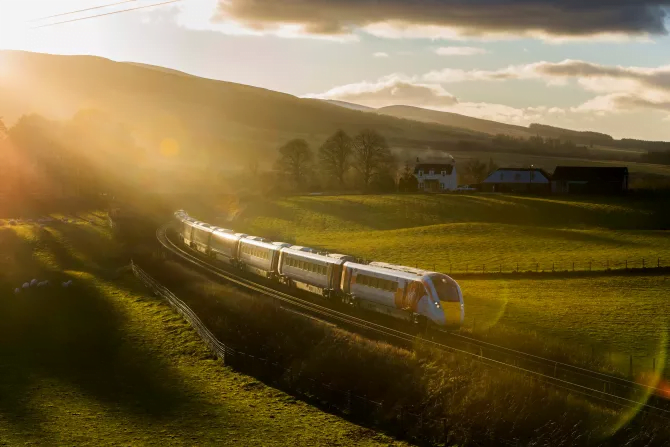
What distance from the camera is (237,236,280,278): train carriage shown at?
5919cm

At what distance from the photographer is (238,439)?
30.7 meters

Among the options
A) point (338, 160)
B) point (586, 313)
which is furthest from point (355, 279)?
point (338, 160)

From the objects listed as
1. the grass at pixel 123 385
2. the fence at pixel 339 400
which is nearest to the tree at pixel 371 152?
the grass at pixel 123 385

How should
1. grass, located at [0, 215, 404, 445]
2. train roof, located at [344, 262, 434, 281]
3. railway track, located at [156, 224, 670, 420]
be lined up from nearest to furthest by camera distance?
railway track, located at [156, 224, 670, 420] → grass, located at [0, 215, 404, 445] → train roof, located at [344, 262, 434, 281]

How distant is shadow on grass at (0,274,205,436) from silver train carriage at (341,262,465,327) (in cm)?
1219

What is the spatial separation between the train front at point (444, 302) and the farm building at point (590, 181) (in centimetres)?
10221

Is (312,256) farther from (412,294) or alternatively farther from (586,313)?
(586,313)

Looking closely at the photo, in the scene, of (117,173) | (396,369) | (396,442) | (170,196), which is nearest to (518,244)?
(396,369)

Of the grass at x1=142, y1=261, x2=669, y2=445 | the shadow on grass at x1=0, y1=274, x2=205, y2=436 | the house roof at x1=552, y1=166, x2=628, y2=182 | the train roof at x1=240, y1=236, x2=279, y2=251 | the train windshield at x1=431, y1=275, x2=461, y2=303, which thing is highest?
the house roof at x1=552, y1=166, x2=628, y2=182

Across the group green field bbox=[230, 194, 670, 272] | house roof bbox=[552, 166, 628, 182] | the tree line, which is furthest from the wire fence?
the tree line

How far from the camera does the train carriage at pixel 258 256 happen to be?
5919cm

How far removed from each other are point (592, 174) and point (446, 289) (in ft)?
362

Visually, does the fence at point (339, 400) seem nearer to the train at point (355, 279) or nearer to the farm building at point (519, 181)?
the train at point (355, 279)

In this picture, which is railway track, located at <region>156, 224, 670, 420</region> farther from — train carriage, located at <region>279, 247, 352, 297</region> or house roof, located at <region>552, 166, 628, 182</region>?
house roof, located at <region>552, 166, 628, 182</region>
